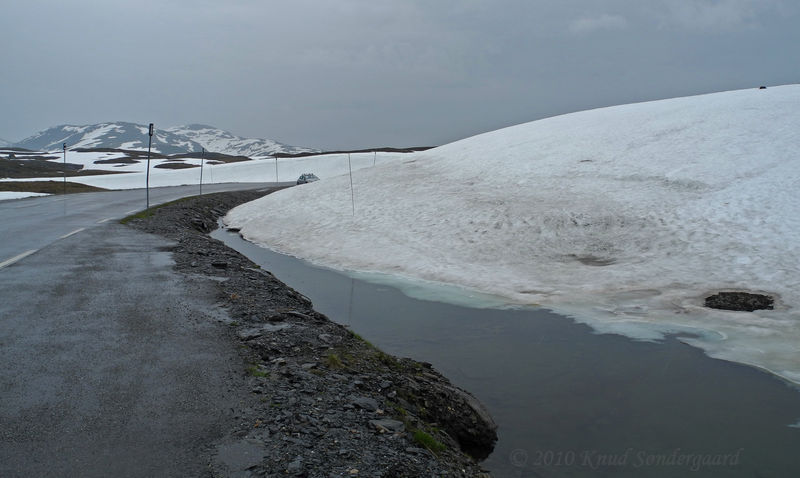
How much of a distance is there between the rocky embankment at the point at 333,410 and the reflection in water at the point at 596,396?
81 centimetres

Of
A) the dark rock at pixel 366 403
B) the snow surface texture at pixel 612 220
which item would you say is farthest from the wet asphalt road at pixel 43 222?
the dark rock at pixel 366 403

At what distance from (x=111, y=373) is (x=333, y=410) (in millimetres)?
2814

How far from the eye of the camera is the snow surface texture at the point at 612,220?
43.2ft

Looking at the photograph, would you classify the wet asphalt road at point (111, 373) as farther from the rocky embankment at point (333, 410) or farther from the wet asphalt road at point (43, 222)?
the wet asphalt road at point (43, 222)

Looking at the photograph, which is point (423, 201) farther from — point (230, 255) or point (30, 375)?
point (30, 375)

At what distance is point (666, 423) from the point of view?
745 cm

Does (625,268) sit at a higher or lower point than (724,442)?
higher

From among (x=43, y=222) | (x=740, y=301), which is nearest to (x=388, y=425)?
(x=740, y=301)

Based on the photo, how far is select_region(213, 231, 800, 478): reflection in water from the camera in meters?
6.59

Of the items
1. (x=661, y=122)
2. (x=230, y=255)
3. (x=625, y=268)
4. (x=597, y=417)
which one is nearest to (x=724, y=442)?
(x=597, y=417)

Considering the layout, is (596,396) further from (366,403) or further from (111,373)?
(111,373)

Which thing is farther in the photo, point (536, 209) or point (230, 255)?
point (536, 209)

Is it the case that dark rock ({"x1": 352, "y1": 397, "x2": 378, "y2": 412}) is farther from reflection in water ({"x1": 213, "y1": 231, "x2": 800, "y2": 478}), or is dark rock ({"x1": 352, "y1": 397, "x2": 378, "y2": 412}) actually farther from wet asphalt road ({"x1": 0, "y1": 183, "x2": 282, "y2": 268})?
wet asphalt road ({"x1": 0, "y1": 183, "x2": 282, "y2": 268})

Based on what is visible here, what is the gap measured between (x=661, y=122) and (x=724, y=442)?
29098mm
